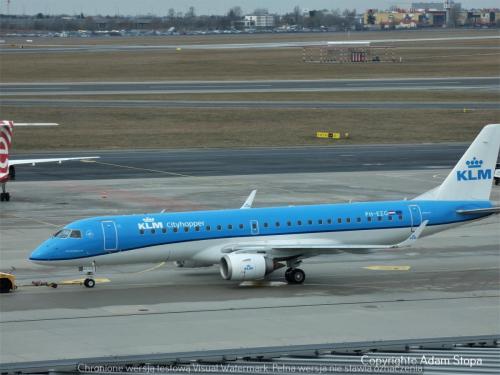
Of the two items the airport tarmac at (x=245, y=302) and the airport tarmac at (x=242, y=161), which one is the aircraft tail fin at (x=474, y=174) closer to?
the airport tarmac at (x=245, y=302)

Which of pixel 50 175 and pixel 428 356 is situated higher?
pixel 428 356

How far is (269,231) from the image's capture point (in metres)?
44.1

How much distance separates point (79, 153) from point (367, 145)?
26.1 m

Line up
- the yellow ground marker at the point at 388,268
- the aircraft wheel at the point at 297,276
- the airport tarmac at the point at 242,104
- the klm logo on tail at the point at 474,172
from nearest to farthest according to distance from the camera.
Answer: the aircraft wheel at the point at 297,276 → the yellow ground marker at the point at 388,268 → the klm logo on tail at the point at 474,172 → the airport tarmac at the point at 242,104

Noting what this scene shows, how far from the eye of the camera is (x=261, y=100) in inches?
4938

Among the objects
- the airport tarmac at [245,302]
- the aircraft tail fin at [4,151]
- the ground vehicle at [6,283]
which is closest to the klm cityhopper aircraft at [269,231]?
the ground vehicle at [6,283]

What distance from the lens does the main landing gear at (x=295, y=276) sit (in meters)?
43.5

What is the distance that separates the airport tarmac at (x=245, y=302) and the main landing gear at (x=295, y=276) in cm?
40

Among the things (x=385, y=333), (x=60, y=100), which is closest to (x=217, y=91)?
(x=60, y=100)

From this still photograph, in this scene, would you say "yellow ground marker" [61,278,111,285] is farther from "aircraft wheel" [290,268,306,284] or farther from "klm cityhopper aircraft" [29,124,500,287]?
"aircraft wheel" [290,268,306,284]

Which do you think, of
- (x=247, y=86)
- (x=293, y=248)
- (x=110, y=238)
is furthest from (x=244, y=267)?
(x=247, y=86)

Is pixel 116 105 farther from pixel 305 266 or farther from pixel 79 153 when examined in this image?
pixel 305 266

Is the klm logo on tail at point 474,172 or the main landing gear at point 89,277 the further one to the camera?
the klm logo on tail at point 474,172

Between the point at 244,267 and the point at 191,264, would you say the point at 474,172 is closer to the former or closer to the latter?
the point at 244,267
